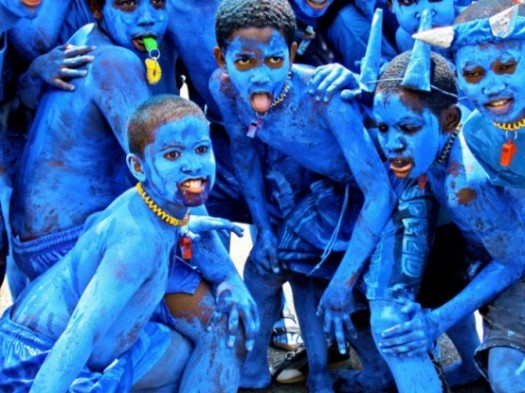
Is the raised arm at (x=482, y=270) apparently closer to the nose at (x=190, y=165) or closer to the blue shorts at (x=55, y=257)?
the blue shorts at (x=55, y=257)

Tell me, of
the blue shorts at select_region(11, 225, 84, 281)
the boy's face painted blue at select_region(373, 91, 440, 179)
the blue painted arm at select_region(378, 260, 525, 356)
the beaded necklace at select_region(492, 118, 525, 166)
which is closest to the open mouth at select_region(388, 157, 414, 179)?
the boy's face painted blue at select_region(373, 91, 440, 179)

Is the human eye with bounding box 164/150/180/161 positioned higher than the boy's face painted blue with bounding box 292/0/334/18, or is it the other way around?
the boy's face painted blue with bounding box 292/0/334/18

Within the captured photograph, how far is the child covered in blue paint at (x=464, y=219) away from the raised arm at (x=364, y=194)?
0.39ft

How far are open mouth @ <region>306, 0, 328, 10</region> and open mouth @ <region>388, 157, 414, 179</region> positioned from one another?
779mm

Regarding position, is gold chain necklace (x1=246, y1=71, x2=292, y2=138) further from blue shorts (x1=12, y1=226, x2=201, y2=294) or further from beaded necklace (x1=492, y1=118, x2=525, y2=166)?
beaded necklace (x1=492, y1=118, x2=525, y2=166)

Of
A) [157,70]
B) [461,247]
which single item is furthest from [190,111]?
[461,247]

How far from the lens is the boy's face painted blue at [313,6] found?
14.8 ft

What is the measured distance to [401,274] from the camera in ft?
13.6

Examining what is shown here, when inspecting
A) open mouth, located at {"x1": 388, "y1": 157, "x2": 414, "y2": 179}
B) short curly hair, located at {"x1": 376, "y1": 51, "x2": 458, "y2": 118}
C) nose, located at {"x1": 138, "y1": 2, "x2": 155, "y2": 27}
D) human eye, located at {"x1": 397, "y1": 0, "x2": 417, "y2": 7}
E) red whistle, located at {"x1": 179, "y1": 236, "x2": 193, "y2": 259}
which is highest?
human eye, located at {"x1": 397, "y1": 0, "x2": 417, "y2": 7}

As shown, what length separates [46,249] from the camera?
163 inches

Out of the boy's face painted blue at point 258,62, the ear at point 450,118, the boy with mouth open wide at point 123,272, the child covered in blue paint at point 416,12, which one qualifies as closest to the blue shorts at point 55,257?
the boy with mouth open wide at point 123,272

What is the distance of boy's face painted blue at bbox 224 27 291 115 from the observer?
13.2ft

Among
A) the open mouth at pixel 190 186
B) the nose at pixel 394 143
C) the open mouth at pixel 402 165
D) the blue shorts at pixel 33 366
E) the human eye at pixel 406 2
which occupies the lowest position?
the blue shorts at pixel 33 366

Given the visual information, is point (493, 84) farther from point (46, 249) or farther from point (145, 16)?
point (46, 249)
